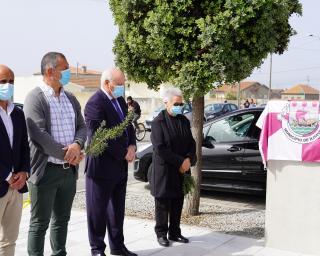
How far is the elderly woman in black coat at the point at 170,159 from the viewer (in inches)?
199

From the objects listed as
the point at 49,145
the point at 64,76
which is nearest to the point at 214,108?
the point at 64,76

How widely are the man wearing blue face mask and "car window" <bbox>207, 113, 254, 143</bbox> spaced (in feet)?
12.5

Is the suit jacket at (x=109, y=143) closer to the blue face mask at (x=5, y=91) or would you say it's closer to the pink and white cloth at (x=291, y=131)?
the blue face mask at (x=5, y=91)

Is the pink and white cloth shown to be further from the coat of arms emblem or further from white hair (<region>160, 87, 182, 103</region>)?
white hair (<region>160, 87, 182, 103</region>)

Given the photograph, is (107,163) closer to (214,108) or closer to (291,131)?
(291,131)

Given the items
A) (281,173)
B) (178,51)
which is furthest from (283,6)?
(281,173)

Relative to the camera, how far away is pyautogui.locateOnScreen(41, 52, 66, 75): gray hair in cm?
404

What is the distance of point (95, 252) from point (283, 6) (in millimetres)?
3641

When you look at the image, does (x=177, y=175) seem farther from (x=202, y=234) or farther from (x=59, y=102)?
(x=59, y=102)

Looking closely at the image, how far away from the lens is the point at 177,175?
5.18 meters

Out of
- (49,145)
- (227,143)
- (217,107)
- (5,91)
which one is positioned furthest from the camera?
(217,107)

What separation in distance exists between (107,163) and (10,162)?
1.13 metres

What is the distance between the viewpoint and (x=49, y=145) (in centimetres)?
388

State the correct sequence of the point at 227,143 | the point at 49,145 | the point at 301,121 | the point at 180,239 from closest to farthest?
the point at 49,145 < the point at 301,121 < the point at 180,239 < the point at 227,143
